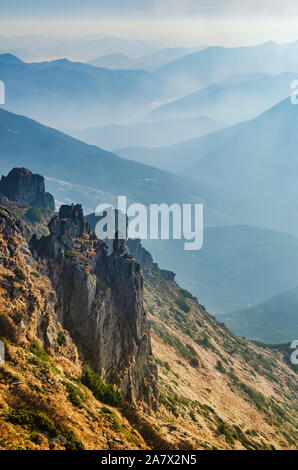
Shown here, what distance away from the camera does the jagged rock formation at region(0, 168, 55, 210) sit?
13475 cm

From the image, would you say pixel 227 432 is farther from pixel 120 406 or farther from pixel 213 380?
pixel 213 380

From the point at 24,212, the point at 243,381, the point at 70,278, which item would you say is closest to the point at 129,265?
the point at 70,278

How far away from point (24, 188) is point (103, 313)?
106983mm

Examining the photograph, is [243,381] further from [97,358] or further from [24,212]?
[24,212]

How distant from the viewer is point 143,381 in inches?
1714

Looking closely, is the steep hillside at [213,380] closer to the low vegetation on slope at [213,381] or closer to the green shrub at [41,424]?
the low vegetation on slope at [213,381]

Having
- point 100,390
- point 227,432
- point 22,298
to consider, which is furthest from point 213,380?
point 22,298

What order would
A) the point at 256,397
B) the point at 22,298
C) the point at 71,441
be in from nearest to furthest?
the point at 71,441 → the point at 22,298 → the point at 256,397

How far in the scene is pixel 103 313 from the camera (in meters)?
42.1

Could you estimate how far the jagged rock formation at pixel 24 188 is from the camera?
442 feet

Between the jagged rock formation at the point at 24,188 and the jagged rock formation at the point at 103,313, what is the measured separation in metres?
86.5

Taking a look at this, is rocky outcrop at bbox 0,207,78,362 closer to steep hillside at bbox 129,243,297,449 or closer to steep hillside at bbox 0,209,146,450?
steep hillside at bbox 0,209,146,450

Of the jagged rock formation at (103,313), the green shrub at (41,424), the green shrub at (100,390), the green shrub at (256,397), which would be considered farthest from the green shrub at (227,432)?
the green shrub at (41,424)

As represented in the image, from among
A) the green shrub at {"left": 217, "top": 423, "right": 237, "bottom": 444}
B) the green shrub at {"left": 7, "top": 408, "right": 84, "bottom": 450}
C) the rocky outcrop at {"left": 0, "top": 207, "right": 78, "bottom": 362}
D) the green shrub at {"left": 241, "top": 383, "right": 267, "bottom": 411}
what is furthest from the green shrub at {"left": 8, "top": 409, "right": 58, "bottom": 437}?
the green shrub at {"left": 241, "top": 383, "right": 267, "bottom": 411}
